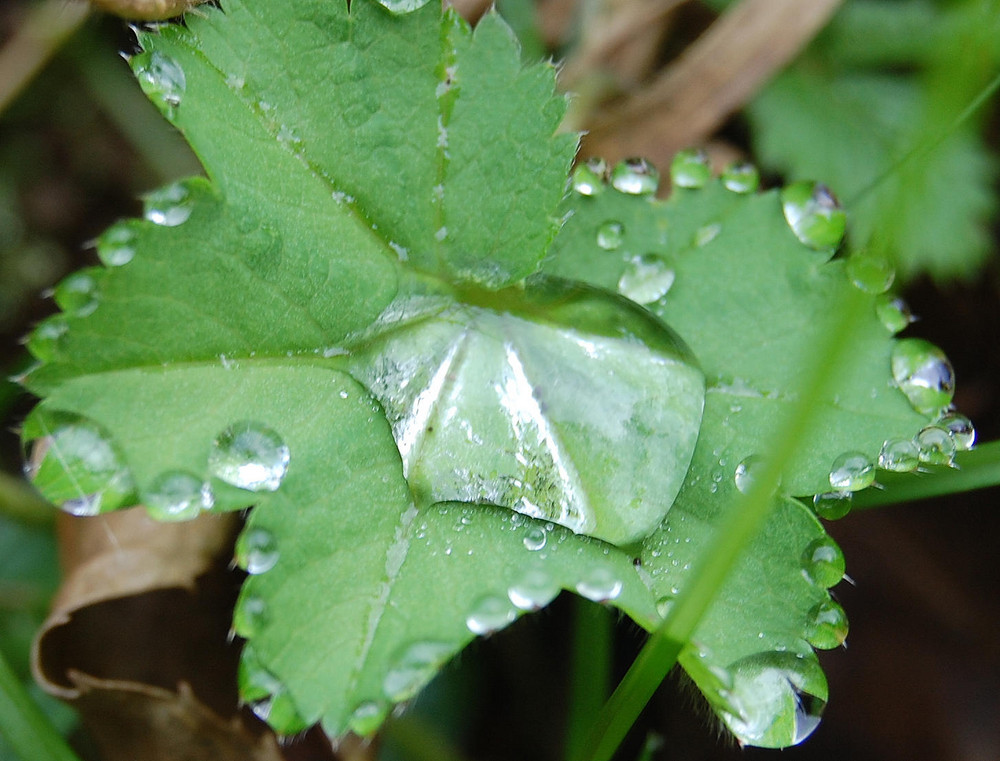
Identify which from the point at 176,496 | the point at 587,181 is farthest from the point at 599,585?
the point at 587,181

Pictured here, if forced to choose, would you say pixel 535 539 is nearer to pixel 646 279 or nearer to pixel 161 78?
pixel 646 279

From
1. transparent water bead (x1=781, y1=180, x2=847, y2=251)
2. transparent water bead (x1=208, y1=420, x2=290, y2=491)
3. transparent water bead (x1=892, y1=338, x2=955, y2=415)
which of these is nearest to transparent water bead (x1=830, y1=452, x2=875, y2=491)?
transparent water bead (x1=892, y1=338, x2=955, y2=415)

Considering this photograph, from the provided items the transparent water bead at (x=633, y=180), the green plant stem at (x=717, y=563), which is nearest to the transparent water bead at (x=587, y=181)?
the transparent water bead at (x=633, y=180)

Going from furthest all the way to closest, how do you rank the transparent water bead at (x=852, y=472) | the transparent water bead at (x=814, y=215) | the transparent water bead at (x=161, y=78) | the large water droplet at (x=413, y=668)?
the transparent water bead at (x=814, y=215)
the transparent water bead at (x=852, y=472)
the transparent water bead at (x=161, y=78)
the large water droplet at (x=413, y=668)

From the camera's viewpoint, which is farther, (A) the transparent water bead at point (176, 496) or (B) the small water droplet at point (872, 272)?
(B) the small water droplet at point (872, 272)

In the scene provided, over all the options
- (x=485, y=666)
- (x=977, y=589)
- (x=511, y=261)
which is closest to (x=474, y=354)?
→ (x=511, y=261)

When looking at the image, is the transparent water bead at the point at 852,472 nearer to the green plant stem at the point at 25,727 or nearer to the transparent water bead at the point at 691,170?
the transparent water bead at the point at 691,170

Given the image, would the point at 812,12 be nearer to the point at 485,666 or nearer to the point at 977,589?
the point at 977,589
